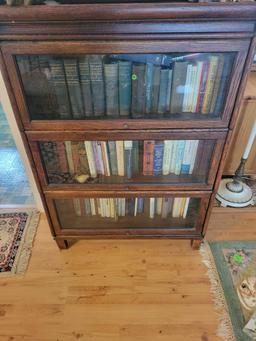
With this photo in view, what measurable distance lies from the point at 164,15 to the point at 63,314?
4.22ft

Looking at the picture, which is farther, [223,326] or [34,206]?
[34,206]

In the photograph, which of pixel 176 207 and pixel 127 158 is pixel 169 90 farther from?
pixel 176 207

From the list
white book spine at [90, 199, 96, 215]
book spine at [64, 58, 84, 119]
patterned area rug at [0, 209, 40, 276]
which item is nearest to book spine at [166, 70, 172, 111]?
book spine at [64, 58, 84, 119]

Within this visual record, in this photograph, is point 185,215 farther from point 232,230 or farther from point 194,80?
point 194,80

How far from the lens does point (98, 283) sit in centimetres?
134

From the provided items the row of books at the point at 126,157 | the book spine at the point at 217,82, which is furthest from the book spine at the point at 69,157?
the book spine at the point at 217,82

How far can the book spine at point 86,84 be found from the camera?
0.89 m

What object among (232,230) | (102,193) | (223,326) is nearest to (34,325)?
(102,193)

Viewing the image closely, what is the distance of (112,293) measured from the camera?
1.30 meters

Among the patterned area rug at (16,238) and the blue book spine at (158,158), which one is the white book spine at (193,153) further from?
the patterned area rug at (16,238)

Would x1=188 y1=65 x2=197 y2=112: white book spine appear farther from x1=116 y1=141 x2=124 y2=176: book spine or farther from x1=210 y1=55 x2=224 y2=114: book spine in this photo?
x1=116 y1=141 x2=124 y2=176: book spine

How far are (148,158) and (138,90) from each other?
0.33 metres

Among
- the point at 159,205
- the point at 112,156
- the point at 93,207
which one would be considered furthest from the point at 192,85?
the point at 93,207

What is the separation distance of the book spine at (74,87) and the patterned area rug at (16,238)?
905 mm
